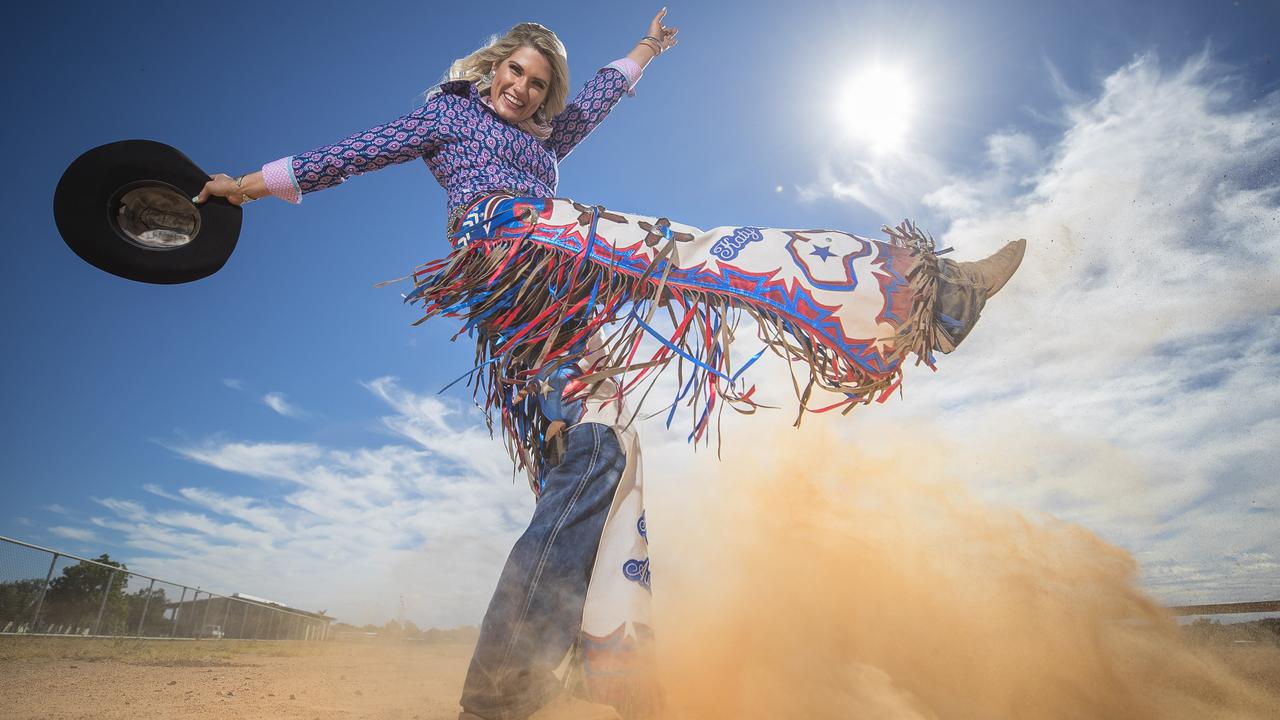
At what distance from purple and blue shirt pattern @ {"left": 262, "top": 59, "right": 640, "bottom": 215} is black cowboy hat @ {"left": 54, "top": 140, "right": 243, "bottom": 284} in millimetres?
240

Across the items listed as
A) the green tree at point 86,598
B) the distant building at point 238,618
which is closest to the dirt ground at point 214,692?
the green tree at point 86,598

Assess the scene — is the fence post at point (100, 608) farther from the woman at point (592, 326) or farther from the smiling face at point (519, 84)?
the smiling face at point (519, 84)

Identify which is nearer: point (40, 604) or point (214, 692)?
point (214, 692)

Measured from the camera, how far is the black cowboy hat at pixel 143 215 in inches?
68.6

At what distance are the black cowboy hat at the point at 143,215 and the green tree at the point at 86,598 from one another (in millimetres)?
7957

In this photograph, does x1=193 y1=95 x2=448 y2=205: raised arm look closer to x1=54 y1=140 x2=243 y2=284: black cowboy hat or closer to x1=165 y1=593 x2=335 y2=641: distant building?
x1=54 y1=140 x2=243 y2=284: black cowboy hat

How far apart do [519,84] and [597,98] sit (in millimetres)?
418

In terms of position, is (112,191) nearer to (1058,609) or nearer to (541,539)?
A: (541,539)

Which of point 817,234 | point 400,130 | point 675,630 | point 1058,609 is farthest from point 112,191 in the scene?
point 1058,609

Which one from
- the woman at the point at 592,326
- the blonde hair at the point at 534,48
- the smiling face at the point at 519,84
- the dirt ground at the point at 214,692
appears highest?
the blonde hair at the point at 534,48

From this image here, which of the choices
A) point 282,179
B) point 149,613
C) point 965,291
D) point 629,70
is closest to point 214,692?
point 282,179

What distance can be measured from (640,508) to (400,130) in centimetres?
→ 133

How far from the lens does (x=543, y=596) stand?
4.25 feet

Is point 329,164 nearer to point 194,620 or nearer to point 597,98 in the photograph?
point 597,98
